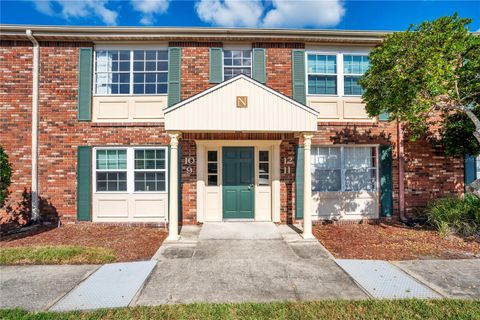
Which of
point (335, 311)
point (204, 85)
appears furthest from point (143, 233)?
point (335, 311)

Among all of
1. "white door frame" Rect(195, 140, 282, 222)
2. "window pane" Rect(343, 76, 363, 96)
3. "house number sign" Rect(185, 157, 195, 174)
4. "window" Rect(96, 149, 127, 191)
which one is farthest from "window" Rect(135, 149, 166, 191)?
"window pane" Rect(343, 76, 363, 96)

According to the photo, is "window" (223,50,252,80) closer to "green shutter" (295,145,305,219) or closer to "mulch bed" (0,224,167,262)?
"green shutter" (295,145,305,219)

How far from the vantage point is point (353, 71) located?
25.9ft

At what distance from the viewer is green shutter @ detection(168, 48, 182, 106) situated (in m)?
7.51

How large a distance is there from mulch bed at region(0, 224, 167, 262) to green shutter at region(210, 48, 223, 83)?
16.1 ft

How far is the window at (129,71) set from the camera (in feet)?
25.2

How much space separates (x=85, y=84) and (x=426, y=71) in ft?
30.2

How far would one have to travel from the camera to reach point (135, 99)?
7.57 metres

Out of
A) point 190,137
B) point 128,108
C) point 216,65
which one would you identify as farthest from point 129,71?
point 190,137

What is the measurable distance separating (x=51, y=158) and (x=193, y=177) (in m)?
4.42

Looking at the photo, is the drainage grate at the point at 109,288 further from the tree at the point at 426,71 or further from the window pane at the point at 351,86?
the window pane at the point at 351,86

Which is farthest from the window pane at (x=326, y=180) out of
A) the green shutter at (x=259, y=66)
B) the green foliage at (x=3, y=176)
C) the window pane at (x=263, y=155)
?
the green foliage at (x=3, y=176)

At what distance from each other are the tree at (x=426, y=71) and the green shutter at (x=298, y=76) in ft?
5.76

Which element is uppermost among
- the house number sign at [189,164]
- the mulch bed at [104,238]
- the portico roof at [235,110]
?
the portico roof at [235,110]
